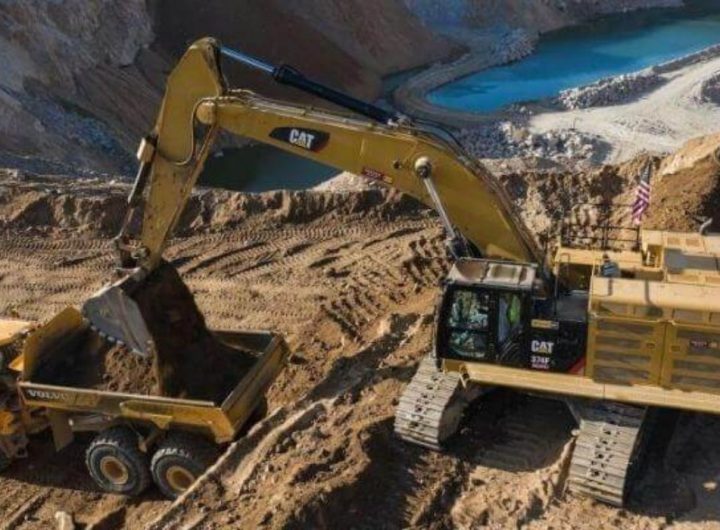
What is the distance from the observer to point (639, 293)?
24.2 feet

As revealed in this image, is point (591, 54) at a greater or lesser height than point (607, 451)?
greater

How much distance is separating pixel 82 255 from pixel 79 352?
4949 millimetres

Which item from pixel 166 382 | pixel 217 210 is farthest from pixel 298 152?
pixel 217 210

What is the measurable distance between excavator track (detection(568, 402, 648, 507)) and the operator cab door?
776 millimetres

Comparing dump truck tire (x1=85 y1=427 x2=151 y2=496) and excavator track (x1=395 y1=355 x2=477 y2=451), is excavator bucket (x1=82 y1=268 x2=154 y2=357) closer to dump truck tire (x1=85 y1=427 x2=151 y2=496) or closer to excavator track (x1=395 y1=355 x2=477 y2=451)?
dump truck tire (x1=85 y1=427 x2=151 y2=496)

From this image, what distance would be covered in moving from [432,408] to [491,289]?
122 cm

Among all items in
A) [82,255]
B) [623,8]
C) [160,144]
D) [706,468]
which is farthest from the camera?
[623,8]

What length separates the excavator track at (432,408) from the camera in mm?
7848

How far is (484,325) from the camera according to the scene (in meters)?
7.77

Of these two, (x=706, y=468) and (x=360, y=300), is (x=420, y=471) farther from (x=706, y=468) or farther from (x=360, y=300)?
(x=360, y=300)

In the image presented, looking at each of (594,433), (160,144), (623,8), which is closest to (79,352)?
(160,144)

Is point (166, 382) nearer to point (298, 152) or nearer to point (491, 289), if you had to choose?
point (298, 152)

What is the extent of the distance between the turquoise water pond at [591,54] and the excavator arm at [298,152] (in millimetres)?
22136

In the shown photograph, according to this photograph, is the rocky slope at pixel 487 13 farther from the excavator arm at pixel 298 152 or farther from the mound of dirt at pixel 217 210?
the excavator arm at pixel 298 152
